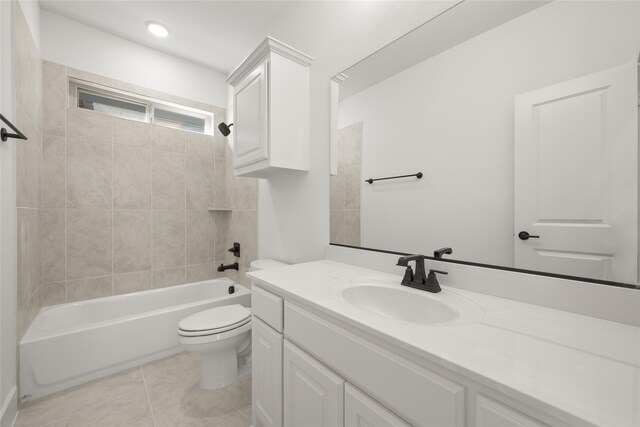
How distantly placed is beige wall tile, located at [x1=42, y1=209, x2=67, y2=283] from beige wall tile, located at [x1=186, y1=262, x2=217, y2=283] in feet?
3.18

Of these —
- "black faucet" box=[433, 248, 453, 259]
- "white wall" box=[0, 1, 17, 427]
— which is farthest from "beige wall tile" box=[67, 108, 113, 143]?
"black faucet" box=[433, 248, 453, 259]

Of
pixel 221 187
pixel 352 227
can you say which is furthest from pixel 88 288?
pixel 352 227

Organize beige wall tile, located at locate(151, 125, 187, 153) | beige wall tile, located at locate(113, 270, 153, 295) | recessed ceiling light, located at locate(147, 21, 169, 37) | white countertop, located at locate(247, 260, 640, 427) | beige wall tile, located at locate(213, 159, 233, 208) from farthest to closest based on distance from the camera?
beige wall tile, located at locate(213, 159, 233, 208) → beige wall tile, located at locate(151, 125, 187, 153) → beige wall tile, located at locate(113, 270, 153, 295) → recessed ceiling light, located at locate(147, 21, 169, 37) → white countertop, located at locate(247, 260, 640, 427)

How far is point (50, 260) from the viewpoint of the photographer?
2004 mm

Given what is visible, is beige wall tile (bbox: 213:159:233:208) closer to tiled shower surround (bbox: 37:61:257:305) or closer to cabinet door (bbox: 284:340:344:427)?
tiled shower surround (bbox: 37:61:257:305)

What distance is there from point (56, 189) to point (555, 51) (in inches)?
125

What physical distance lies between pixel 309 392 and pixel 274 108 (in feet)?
4.76

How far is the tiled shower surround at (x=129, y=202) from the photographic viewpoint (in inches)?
79.7

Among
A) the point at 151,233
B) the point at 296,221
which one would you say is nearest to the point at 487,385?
the point at 296,221

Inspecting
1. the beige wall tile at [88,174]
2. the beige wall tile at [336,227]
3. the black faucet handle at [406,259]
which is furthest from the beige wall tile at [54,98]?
the black faucet handle at [406,259]

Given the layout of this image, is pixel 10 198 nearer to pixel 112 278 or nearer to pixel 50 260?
pixel 50 260

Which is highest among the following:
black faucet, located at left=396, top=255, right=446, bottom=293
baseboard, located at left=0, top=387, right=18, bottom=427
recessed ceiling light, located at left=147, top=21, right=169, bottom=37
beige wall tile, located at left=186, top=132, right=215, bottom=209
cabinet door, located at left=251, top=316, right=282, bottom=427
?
recessed ceiling light, located at left=147, top=21, right=169, bottom=37

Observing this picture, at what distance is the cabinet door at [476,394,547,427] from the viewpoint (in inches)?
17.1

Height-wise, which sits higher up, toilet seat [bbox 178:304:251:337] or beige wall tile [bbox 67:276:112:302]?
beige wall tile [bbox 67:276:112:302]
